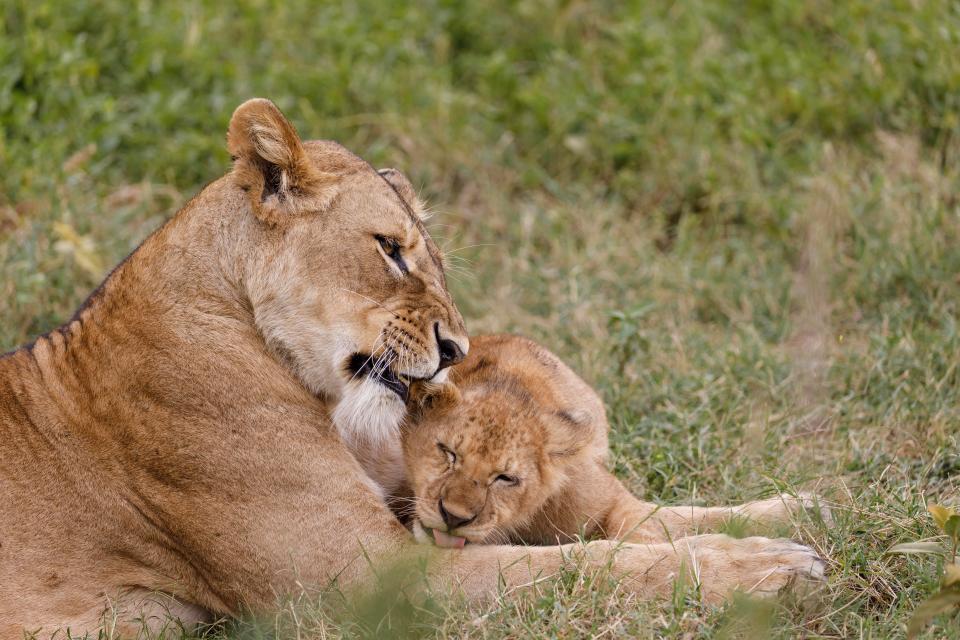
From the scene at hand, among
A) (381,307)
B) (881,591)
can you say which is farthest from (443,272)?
(881,591)

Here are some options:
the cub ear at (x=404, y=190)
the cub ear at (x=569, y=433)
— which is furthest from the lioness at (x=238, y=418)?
the cub ear at (x=569, y=433)

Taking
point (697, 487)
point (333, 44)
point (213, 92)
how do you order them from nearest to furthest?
point (697, 487), point (213, 92), point (333, 44)

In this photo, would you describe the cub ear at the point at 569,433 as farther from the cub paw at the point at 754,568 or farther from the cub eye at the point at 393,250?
the cub eye at the point at 393,250

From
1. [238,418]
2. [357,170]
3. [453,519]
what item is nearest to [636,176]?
[357,170]

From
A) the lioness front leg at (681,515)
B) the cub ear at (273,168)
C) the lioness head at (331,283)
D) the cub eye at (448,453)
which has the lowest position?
the lioness front leg at (681,515)

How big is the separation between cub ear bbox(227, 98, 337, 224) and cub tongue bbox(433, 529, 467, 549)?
1050 mm

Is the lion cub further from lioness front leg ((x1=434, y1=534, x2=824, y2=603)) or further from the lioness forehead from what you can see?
the lioness forehead

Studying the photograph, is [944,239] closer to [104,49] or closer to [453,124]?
[453,124]

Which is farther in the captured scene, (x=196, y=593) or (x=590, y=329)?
(x=590, y=329)

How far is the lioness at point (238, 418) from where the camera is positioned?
11.9 feet

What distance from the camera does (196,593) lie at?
3752 millimetres

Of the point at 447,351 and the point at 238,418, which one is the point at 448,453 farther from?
the point at 238,418

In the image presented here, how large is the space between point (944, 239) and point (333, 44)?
148 inches

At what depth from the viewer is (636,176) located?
7.27 metres
